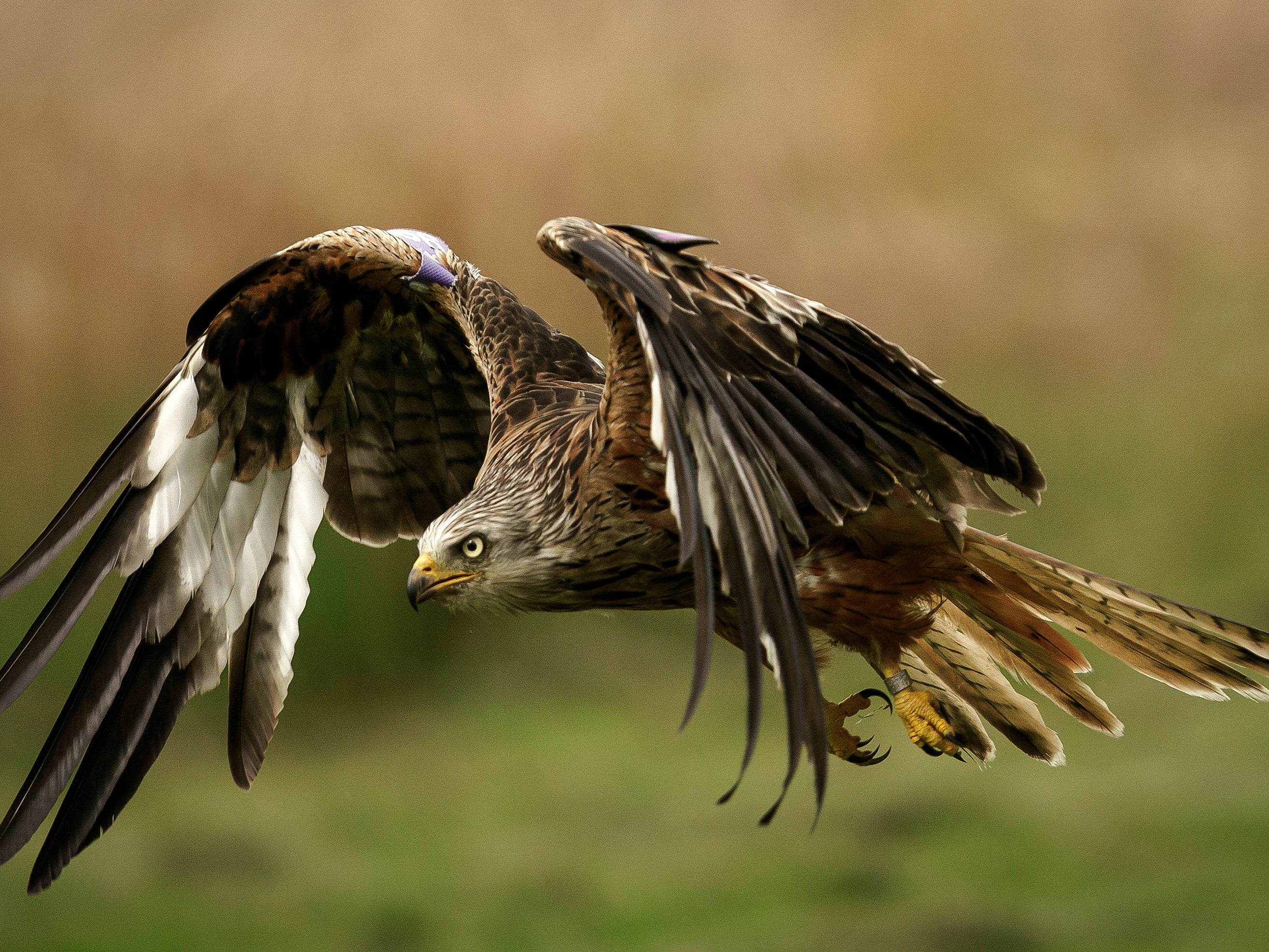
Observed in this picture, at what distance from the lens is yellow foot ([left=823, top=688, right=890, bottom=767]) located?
8.18ft

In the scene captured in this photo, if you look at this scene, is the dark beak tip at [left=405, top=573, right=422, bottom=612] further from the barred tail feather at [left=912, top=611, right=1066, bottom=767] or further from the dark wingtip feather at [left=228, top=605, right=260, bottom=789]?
the barred tail feather at [left=912, top=611, right=1066, bottom=767]

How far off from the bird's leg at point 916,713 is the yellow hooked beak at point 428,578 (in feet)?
2.92

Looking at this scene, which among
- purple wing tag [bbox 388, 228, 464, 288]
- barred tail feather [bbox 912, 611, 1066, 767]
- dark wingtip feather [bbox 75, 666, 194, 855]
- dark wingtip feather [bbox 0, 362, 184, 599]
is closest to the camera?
dark wingtip feather [bbox 0, 362, 184, 599]

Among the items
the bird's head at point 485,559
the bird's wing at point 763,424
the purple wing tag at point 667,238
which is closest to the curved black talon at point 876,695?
the bird's wing at point 763,424

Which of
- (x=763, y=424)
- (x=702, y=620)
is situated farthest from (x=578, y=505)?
(x=702, y=620)

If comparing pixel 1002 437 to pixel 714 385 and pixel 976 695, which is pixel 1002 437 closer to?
pixel 714 385

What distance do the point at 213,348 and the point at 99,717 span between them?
884 mm

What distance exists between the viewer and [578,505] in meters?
2.29

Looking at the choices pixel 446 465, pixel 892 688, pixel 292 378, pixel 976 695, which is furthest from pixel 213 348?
pixel 976 695

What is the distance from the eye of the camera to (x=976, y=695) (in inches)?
109

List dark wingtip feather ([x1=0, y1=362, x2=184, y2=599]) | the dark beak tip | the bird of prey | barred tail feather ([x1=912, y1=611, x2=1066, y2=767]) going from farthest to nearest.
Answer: barred tail feather ([x1=912, y1=611, x2=1066, y2=767])
dark wingtip feather ([x1=0, y1=362, x2=184, y2=599])
the dark beak tip
the bird of prey

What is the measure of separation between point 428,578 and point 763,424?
2.64 feet

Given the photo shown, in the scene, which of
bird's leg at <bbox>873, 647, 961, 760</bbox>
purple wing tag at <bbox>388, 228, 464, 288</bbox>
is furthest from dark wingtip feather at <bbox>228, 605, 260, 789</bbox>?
bird's leg at <bbox>873, 647, 961, 760</bbox>

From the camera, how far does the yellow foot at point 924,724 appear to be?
2461 mm
